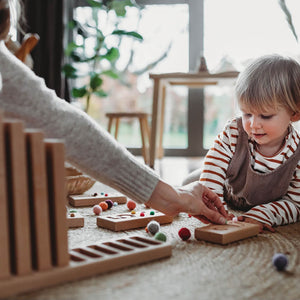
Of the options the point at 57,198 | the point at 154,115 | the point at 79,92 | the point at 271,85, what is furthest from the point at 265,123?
the point at 79,92

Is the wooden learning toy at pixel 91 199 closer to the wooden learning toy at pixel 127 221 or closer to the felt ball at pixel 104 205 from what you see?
the felt ball at pixel 104 205

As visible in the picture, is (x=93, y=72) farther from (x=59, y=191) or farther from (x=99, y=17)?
(x=59, y=191)

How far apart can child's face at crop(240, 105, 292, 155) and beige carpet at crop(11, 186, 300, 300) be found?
1.24 feet

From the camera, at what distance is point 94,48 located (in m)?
3.25

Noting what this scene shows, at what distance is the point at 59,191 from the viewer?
2.02 feet

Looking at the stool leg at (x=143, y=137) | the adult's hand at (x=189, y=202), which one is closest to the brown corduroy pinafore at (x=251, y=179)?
the adult's hand at (x=189, y=202)

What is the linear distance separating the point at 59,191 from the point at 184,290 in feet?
0.76

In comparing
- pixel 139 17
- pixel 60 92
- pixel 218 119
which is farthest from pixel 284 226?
pixel 139 17

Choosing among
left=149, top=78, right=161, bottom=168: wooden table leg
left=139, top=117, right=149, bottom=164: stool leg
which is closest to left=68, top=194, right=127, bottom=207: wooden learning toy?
left=149, top=78, right=161, bottom=168: wooden table leg

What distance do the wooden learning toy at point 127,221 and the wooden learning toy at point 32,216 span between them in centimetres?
34

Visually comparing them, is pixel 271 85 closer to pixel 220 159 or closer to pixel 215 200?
pixel 220 159

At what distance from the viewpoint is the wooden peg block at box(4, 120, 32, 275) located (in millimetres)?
576

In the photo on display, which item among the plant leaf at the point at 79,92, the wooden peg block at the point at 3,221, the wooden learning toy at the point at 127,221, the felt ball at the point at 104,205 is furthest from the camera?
the plant leaf at the point at 79,92

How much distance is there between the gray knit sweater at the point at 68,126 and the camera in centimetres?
73
